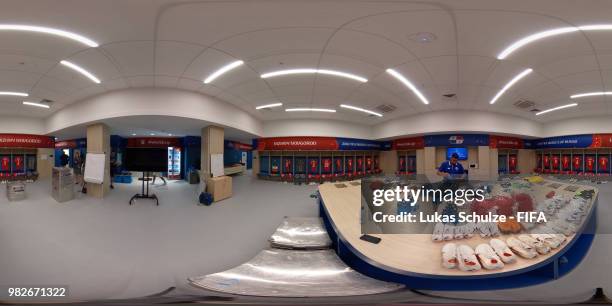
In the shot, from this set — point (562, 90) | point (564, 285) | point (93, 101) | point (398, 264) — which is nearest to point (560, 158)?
point (562, 90)

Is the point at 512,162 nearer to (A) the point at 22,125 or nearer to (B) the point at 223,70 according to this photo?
(B) the point at 223,70

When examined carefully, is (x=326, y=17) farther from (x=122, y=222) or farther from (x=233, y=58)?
(x=122, y=222)

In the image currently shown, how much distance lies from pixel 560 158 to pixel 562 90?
23.0 feet

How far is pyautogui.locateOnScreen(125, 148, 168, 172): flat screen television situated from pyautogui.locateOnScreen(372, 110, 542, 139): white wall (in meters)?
6.93

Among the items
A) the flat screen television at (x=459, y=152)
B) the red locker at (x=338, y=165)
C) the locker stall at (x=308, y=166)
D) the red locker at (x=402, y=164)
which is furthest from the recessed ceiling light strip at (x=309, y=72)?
the red locker at (x=402, y=164)

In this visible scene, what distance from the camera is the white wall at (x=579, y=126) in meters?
8.05

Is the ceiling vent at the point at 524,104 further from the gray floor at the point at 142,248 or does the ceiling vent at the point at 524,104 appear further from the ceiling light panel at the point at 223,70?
the ceiling light panel at the point at 223,70

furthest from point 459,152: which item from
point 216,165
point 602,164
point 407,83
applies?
point 216,165

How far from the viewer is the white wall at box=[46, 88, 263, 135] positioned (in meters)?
4.75

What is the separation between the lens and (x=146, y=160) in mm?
5293

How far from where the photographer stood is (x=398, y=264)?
1.06 m

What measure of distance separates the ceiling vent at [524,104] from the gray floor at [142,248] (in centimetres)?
253

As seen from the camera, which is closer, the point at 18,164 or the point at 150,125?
the point at 150,125

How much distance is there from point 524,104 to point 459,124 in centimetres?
144
